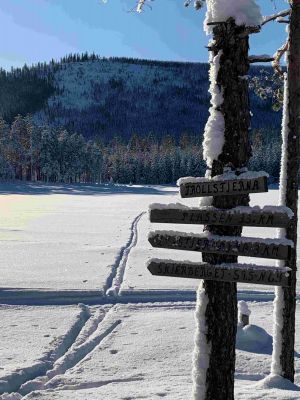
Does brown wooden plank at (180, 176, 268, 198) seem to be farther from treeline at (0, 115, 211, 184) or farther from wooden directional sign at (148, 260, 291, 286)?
treeline at (0, 115, 211, 184)

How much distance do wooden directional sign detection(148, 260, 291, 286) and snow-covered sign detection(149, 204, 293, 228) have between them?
393 millimetres

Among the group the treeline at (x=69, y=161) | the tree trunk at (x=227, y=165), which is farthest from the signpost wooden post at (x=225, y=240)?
the treeline at (x=69, y=161)

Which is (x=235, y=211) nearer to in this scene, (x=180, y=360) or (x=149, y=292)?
(x=180, y=360)

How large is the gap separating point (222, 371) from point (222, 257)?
1.16m

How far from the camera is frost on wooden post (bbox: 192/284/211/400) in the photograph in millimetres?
4621

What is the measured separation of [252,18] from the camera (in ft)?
14.2

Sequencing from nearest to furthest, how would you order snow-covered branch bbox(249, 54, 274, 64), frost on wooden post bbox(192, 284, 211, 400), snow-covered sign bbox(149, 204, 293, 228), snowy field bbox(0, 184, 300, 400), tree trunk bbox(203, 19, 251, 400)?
1. snow-covered sign bbox(149, 204, 293, 228)
2. tree trunk bbox(203, 19, 251, 400)
3. snow-covered branch bbox(249, 54, 274, 64)
4. frost on wooden post bbox(192, 284, 211, 400)
5. snowy field bbox(0, 184, 300, 400)

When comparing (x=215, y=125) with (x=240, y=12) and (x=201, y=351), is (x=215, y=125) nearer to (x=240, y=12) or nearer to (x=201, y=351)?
(x=240, y=12)

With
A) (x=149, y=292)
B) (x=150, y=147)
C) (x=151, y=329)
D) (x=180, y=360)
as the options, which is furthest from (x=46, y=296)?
(x=150, y=147)

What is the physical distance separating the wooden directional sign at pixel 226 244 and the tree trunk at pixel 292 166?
2162 mm

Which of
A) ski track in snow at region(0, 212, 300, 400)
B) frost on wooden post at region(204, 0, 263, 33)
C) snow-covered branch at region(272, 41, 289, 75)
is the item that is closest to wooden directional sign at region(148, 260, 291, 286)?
frost on wooden post at region(204, 0, 263, 33)

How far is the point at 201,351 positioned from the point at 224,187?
1667 millimetres

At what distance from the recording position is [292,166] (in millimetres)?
6566

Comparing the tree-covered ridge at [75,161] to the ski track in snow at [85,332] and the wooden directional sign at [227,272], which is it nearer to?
the ski track in snow at [85,332]
